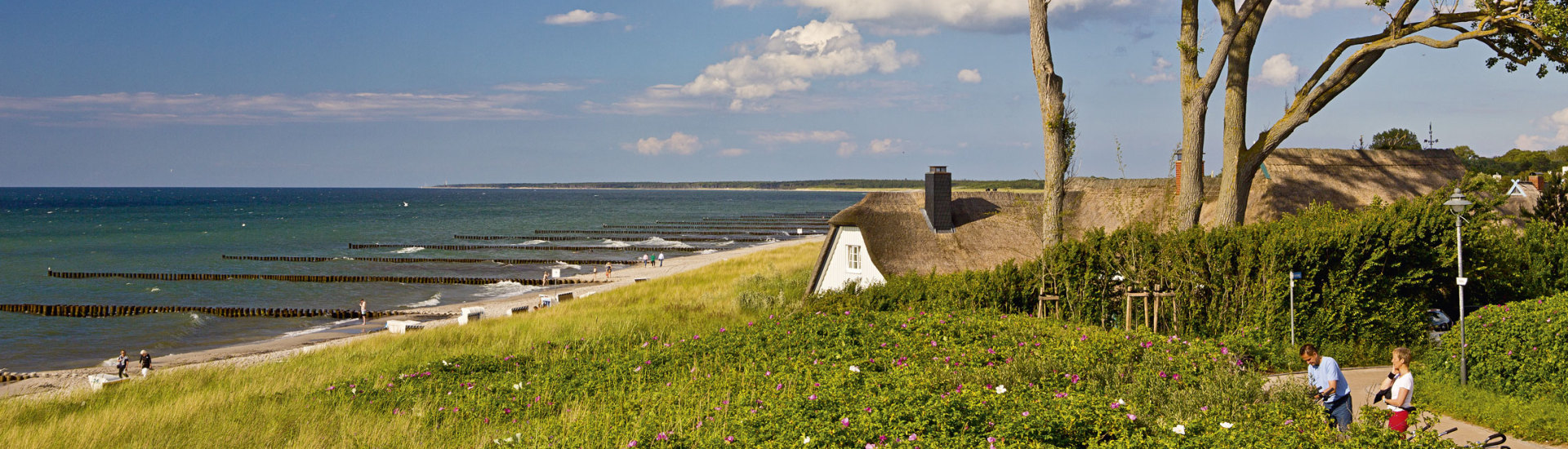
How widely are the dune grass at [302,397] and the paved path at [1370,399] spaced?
9.75 m

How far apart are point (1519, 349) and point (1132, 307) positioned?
5481 mm

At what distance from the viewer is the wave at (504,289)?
41.0 meters

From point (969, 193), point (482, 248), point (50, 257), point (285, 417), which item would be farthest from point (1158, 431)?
point (50, 257)

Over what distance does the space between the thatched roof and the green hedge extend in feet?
14.6

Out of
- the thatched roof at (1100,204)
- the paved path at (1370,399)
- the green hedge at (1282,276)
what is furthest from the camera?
the thatched roof at (1100,204)

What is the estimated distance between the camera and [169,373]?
18109 millimetres

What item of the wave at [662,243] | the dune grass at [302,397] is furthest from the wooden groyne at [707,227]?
the dune grass at [302,397]

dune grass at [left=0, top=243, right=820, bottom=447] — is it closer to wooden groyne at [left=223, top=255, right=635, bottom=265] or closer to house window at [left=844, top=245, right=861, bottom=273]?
house window at [left=844, top=245, right=861, bottom=273]

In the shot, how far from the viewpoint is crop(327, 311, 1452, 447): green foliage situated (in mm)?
6684

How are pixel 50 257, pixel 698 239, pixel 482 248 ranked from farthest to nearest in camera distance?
pixel 698 239 → pixel 482 248 → pixel 50 257

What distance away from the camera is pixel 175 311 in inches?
1385

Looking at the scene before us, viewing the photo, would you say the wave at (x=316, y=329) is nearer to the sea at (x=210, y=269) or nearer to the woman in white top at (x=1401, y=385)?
the sea at (x=210, y=269)

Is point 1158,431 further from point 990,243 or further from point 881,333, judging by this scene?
point 990,243

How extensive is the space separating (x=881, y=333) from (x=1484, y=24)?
482 inches
